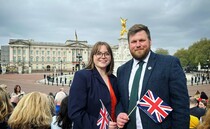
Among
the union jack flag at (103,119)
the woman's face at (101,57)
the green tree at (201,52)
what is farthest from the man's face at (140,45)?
the green tree at (201,52)

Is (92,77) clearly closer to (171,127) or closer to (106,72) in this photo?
(106,72)

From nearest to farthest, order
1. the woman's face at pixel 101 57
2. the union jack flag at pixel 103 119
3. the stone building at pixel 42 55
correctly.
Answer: the union jack flag at pixel 103 119 → the woman's face at pixel 101 57 → the stone building at pixel 42 55

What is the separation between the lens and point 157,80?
2754 mm

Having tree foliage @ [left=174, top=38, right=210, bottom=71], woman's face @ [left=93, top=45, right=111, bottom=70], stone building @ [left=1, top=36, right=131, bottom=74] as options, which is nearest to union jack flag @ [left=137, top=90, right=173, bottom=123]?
woman's face @ [left=93, top=45, right=111, bottom=70]

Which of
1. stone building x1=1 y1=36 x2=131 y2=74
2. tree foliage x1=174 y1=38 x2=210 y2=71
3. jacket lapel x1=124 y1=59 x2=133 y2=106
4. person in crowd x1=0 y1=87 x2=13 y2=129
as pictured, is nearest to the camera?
jacket lapel x1=124 y1=59 x2=133 y2=106

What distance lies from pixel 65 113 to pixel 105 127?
1.15m

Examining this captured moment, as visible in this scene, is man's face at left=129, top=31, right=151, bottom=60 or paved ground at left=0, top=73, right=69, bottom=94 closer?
man's face at left=129, top=31, right=151, bottom=60

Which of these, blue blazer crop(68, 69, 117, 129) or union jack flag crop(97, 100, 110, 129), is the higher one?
blue blazer crop(68, 69, 117, 129)

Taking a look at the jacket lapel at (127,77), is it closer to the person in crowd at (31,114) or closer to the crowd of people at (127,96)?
the crowd of people at (127,96)

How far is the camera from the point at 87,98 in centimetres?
294

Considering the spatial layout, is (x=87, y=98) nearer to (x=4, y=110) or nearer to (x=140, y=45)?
(x=140, y=45)

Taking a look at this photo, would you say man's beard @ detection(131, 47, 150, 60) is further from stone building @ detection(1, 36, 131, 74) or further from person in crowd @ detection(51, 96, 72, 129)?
stone building @ detection(1, 36, 131, 74)

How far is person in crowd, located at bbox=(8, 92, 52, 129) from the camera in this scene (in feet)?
10.1

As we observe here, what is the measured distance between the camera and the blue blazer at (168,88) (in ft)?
8.57
